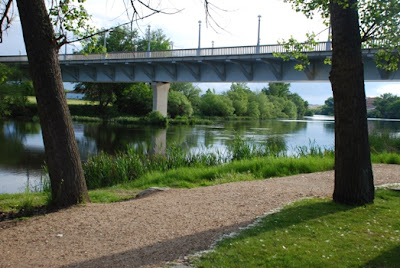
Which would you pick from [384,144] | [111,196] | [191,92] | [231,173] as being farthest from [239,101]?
[111,196]

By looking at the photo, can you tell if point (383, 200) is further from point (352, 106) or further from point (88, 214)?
point (88, 214)

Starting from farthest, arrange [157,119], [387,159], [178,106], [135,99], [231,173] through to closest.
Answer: [135,99]
[178,106]
[157,119]
[387,159]
[231,173]

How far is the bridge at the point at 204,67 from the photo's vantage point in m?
28.2

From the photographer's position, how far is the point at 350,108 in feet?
23.8

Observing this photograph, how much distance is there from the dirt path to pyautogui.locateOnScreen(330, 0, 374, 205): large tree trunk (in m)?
1.26

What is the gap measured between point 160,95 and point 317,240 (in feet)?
135

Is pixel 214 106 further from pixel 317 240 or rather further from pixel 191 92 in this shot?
pixel 317 240

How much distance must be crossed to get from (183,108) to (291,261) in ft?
185

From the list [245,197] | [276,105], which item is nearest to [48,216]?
[245,197]

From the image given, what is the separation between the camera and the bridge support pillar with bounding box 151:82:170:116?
43.8m

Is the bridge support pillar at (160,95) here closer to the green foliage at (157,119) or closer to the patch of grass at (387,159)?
the green foliage at (157,119)

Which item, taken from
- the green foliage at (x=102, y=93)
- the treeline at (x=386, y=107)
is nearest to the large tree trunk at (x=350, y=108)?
the green foliage at (x=102, y=93)

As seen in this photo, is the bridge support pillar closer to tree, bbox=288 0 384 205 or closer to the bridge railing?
the bridge railing

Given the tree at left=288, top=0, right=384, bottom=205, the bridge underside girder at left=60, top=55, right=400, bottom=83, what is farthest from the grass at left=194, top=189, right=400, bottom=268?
the bridge underside girder at left=60, top=55, right=400, bottom=83
